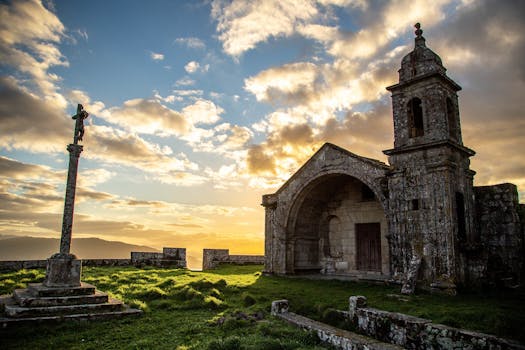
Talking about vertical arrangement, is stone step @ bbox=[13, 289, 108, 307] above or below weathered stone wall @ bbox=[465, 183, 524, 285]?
below

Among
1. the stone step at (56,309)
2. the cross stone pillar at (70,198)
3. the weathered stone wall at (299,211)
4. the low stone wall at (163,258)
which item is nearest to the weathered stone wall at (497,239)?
the weathered stone wall at (299,211)

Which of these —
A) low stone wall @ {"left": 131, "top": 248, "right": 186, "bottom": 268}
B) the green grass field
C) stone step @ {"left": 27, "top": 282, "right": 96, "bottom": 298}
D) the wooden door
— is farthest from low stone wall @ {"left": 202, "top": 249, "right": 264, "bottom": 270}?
stone step @ {"left": 27, "top": 282, "right": 96, "bottom": 298}

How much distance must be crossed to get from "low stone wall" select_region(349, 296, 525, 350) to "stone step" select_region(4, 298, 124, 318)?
633 cm

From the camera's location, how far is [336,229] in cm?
1962

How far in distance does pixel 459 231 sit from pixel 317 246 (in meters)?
8.27

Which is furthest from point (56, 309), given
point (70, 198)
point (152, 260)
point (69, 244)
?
point (152, 260)

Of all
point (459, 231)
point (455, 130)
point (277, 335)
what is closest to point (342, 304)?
point (277, 335)

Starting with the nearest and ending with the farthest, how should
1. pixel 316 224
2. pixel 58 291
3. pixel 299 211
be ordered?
pixel 58 291, pixel 299 211, pixel 316 224

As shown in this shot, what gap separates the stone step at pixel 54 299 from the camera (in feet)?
28.7

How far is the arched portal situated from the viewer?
17953 mm

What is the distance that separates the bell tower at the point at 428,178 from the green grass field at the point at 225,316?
129cm

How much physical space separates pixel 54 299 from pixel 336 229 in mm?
14251

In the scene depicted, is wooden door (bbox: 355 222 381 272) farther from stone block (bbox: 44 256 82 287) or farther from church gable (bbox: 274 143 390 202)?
stone block (bbox: 44 256 82 287)

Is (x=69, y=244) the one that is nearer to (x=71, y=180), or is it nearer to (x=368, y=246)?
(x=71, y=180)
